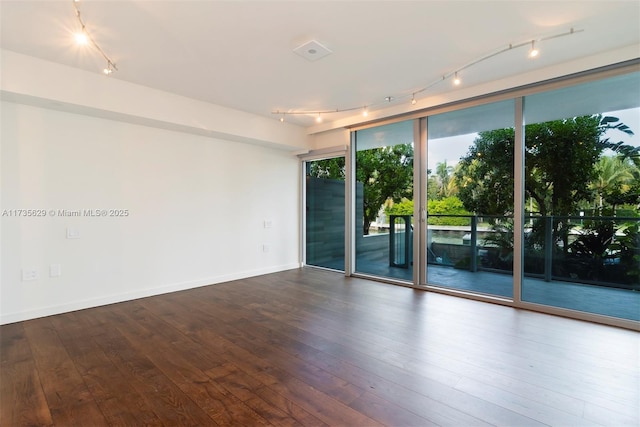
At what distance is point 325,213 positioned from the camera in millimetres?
6035

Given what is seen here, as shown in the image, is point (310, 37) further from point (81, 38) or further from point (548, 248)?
point (548, 248)

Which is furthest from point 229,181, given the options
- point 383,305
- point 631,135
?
point 631,135

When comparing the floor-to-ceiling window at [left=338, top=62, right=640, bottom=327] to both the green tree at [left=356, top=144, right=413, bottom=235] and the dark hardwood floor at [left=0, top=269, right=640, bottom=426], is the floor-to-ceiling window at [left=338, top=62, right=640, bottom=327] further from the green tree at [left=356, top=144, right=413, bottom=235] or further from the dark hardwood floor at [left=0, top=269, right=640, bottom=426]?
the dark hardwood floor at [left=0, top=269, right=640, bottom=426]

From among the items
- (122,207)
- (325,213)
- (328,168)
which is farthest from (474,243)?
(122,207)

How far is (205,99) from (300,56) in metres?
1.84

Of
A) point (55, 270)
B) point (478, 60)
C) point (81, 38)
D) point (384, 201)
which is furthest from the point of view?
point (384, 201)

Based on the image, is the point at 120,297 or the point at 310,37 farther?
the point at 120,297

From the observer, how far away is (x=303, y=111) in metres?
4.80

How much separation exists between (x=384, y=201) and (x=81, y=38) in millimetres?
4148

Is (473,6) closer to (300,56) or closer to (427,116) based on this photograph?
(300,56)

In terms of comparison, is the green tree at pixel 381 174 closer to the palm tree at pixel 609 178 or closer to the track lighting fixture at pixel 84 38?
the palm tree at pixel 609 178

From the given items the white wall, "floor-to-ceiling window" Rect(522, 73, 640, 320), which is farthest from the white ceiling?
the white wall

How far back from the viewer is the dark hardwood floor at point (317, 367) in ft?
5.89

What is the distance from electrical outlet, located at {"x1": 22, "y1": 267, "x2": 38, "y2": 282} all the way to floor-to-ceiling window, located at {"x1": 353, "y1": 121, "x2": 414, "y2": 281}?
4.26m
